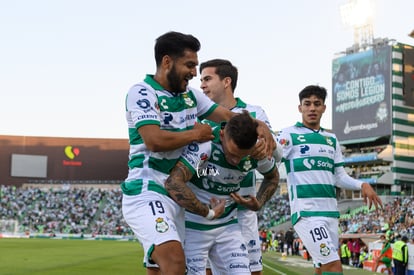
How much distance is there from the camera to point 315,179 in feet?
26.8

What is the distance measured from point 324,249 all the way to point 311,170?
1094 millimetres

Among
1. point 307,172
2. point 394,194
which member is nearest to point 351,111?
point 394,194

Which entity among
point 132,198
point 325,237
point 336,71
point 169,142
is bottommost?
point 325,237

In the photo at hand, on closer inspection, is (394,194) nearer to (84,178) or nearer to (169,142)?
(84,178)

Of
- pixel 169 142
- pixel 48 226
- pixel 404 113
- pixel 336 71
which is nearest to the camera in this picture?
pixel 169 142

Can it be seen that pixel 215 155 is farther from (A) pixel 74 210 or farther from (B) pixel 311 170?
(A) pixel 74 210

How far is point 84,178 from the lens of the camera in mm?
76875

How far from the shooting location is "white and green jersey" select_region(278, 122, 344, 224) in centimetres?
806

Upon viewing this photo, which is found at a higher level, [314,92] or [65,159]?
[65,159]

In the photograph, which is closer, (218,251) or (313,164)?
(218,251)

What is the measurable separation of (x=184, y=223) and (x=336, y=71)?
2720 inches

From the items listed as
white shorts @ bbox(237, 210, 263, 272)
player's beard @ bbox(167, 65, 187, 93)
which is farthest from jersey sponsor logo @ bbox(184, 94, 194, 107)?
white shorts @ bbox(237, 210, 263, 272)

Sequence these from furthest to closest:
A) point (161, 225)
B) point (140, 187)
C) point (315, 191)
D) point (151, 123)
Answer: point (315, 191) < point (140, 187) < point (151, 123) < point (161, 225)

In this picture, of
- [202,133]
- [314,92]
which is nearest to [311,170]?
[314,92]
